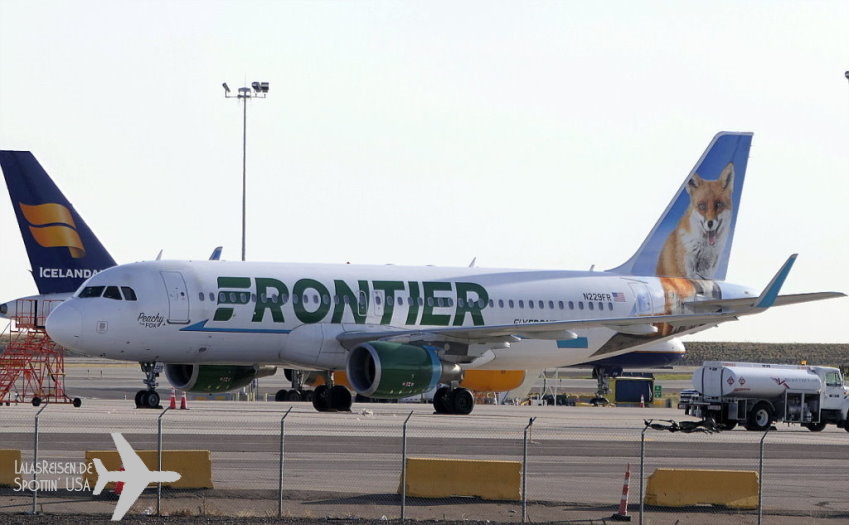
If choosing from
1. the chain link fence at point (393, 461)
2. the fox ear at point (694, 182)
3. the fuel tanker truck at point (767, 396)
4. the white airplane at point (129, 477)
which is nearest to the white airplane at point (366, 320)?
the chain link fence at point (393, 461)

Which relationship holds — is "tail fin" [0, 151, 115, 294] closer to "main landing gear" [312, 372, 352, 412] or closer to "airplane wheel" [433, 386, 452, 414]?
"main landing gear" [312, 372, 352, 412]

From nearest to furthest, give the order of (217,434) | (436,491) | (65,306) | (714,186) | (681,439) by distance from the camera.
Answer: (436,491) → (217,434) → (681,439) → (65,306) → (714,186)

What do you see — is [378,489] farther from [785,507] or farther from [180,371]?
[180,371]

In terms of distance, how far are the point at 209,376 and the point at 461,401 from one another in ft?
24.2

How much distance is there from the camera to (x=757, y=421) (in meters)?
43.1

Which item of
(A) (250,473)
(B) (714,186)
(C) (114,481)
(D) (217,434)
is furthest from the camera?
(B) (714,186)

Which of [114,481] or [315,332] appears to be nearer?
[114,481]

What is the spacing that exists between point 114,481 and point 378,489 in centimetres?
431

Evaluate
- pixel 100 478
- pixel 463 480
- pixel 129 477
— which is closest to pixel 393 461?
pixel 463 480

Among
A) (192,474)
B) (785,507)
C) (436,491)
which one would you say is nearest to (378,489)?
(436,491)

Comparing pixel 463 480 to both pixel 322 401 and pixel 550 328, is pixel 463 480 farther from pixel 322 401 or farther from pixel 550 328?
pixel 322 401

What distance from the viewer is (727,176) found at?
5259 cm

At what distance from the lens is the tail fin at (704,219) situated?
51344 mm

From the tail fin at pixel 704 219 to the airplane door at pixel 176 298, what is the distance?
58.6 ft
